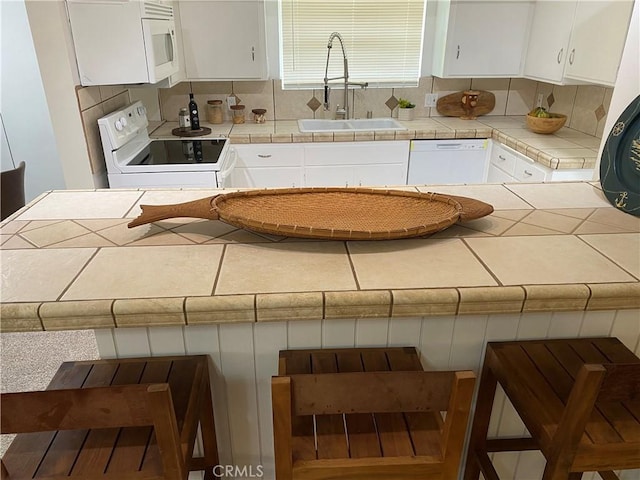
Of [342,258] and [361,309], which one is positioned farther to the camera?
[342,258]

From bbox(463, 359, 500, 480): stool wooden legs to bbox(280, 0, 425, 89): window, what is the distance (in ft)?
9.94

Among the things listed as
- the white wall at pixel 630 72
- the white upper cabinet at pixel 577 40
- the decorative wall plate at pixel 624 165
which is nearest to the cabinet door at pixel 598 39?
the white upper cabinet at pixel 577 40

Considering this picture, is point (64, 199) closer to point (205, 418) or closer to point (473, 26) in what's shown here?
point (205, 418)

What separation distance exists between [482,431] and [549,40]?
112 inches

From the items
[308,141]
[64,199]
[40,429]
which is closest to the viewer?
[40,429]

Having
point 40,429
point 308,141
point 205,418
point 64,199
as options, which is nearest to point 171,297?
point 40,429

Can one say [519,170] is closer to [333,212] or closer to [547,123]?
[547,123]

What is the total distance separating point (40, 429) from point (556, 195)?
1.54 m

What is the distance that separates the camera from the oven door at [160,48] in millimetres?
2410

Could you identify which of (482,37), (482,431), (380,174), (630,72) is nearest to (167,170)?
(380,174)

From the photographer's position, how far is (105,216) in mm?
1351

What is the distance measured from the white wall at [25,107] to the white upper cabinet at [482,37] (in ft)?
9.15

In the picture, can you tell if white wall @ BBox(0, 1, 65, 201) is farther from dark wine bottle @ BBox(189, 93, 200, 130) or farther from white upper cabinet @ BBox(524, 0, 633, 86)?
white upper cabinet @ BBox(524, 0, 633, 86)

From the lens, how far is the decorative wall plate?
139cm
